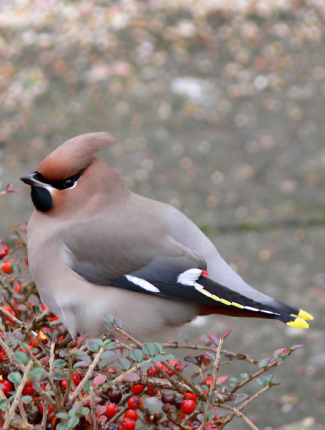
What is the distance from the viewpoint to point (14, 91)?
624cm

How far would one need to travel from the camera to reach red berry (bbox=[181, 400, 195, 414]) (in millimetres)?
2051

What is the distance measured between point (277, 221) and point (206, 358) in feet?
9.55

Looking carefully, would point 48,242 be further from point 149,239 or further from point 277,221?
point 277,221

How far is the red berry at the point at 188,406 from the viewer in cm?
205

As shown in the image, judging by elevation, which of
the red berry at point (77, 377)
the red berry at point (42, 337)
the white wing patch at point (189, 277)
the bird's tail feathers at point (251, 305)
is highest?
the red berry at point (42, 337)

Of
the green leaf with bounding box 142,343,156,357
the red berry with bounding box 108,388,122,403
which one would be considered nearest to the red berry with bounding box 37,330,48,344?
the red berry with bounding box 108,388,122,403

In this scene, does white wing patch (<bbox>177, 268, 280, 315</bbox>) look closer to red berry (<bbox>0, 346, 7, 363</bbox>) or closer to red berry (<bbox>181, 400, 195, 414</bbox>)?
red berry (<bbox>181, 400, 195, 414</bbox>)

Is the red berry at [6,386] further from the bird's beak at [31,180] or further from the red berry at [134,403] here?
the bird's beak at [31,180]

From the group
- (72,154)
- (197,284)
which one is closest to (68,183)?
(72,154)

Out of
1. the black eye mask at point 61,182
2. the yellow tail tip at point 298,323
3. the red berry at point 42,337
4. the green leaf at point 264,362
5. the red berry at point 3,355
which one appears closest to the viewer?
the green leaf at point 264,362

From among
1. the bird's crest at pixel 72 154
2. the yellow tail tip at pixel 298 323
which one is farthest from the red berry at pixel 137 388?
the bird's crest at pixel 72 154

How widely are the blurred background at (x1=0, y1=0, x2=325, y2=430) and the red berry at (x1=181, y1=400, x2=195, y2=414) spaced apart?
4.01ft

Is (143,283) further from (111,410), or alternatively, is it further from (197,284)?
(111,410)

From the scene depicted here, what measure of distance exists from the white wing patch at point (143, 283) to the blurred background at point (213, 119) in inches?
36.3
